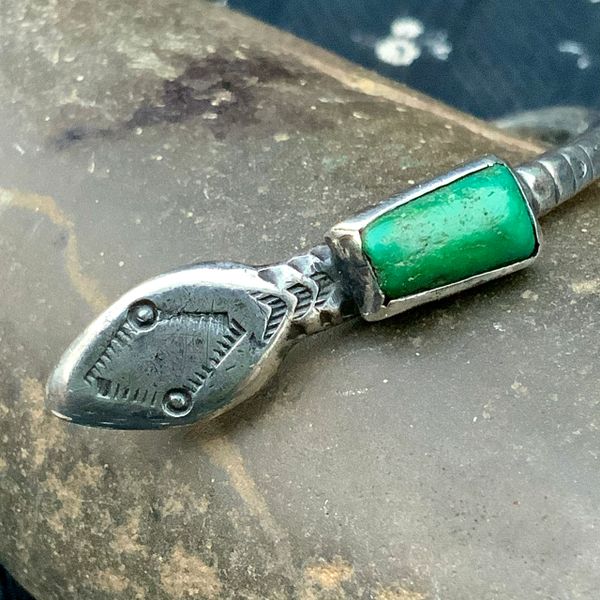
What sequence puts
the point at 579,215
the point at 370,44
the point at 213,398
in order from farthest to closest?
1. the point at 370,44
2. the point at 579,215
3. the point at 213,398

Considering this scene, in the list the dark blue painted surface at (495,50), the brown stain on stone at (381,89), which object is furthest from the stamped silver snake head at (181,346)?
the dark blue painted surface at (495,50)

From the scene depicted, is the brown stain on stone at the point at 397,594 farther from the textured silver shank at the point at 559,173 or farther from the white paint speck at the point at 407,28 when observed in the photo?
the white paint speck at the point at 407,28

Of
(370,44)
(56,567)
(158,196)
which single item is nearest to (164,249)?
(158,196)

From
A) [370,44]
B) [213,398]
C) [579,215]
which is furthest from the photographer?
[370,44]

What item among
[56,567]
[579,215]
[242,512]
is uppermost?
[579,215]

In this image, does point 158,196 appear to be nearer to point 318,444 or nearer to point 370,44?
point 318,444

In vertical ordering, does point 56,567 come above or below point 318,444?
below
